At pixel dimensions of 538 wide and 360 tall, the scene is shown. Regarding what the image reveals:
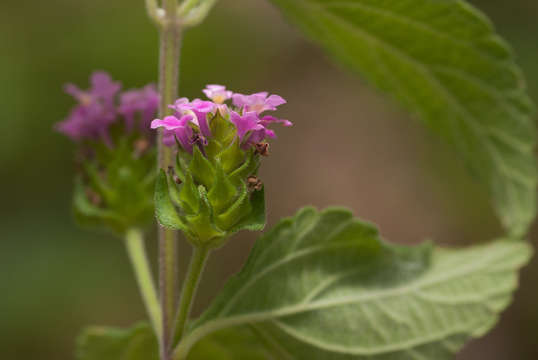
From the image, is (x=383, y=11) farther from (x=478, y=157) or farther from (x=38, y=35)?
(x=38, y=35)

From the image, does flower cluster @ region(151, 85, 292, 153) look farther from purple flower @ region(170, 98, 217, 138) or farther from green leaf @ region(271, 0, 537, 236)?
green leaf @ region(271, 0, 537, 236)

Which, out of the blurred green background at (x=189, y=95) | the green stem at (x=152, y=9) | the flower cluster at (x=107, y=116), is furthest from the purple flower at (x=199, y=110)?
the blurred green background at (x=189, y=95)

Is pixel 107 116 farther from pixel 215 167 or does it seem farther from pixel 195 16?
pixel 215 167

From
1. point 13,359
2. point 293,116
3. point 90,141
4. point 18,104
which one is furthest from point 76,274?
point 90,141

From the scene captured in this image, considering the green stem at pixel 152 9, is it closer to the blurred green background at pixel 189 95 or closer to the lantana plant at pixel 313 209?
the lantana plant at pixel 313 209

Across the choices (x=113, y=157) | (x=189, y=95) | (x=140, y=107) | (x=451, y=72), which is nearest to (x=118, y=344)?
(x=113, y=157)

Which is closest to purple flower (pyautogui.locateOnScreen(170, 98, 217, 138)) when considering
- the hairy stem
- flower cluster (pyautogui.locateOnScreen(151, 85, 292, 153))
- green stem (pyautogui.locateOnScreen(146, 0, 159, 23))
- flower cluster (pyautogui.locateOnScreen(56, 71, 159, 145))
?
flower cluster (pyautogui.locateOnScreen(151, 85, 292, 153))
